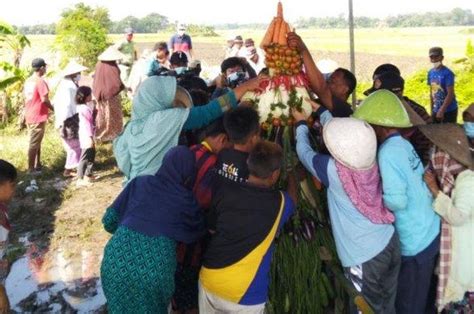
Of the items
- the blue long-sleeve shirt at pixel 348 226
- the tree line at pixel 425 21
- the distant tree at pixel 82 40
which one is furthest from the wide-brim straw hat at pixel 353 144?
the tree line at pixel 425 21

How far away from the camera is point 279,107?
3.66m

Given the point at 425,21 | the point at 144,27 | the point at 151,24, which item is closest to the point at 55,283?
the point at 151,24

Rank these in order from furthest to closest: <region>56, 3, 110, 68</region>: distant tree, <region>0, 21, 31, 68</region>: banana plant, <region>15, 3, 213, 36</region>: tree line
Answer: <region>15, 3, 213, 36</region>: tree line
<region>56, 3, 110, 68</region>: distant tree
<region>0, 21, 31, 68</region>: banana plant

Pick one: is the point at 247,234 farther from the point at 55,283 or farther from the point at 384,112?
the point at 55,283

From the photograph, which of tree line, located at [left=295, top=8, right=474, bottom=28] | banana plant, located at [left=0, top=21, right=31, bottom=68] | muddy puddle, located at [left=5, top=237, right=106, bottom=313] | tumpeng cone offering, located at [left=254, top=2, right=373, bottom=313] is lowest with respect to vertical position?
tree line, located at [left=295, top=8, right=474, bottom=28]

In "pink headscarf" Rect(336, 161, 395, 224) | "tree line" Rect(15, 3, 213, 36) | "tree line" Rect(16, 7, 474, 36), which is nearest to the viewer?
"pink headscarf" Rect(336, 161, 395, 224)

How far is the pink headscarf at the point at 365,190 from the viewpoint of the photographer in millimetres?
2930

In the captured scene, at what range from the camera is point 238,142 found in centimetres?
314

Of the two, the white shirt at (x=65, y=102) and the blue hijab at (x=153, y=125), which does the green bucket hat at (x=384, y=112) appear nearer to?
the blue hijab at (x=153, y=125)

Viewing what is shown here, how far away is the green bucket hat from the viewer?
311 cm

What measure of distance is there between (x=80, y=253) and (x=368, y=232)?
381 centimetres

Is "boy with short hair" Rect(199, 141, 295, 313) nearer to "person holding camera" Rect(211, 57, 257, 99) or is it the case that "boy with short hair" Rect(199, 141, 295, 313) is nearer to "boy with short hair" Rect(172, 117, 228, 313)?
"boy with short hair" Rect(172, 117, 228, 313)

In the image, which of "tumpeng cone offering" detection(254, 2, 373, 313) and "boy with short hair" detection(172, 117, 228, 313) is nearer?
"boy with short hair" detection(172, 117, 228, 313)

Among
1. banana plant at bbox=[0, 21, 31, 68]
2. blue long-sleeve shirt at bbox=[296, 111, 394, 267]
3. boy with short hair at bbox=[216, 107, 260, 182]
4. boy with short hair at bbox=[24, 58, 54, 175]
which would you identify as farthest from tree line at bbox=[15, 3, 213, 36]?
blue long-sleeve shirt at bbox=[296, 111, 394, 267]
